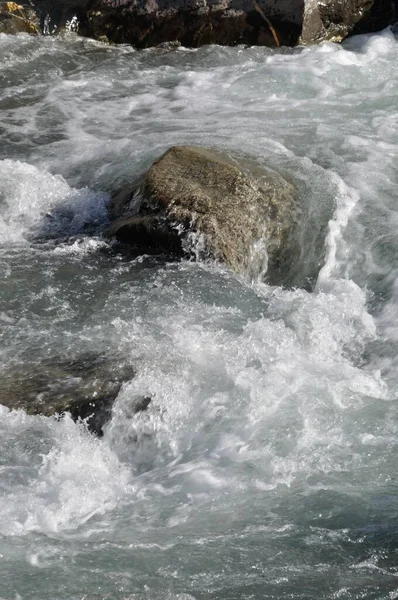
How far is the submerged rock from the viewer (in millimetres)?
4633

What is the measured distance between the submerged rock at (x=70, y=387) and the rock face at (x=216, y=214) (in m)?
1.41

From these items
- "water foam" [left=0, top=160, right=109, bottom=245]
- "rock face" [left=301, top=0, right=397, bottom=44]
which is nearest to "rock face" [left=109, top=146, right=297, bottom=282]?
"water foam" [left=0, top=160, right=109, bottom=245]

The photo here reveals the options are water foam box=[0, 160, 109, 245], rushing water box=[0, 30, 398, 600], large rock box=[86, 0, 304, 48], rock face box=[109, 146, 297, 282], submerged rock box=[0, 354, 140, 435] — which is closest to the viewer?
rushing water box=[0, 30, 398, 600]

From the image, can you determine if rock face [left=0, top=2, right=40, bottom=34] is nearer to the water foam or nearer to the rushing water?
A: the rushing water

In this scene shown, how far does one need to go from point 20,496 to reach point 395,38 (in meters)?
7.81

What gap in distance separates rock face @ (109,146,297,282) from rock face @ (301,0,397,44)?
4328 mm

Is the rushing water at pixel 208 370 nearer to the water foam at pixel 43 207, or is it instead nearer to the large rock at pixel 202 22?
the water foam at pixel 43 207

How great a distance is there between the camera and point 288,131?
25.9ft

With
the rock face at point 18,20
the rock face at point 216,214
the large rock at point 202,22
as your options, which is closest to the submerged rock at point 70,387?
the rock face at point 216,214

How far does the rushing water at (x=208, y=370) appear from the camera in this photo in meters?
3.84

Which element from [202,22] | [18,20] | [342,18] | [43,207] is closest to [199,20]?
[202,22]

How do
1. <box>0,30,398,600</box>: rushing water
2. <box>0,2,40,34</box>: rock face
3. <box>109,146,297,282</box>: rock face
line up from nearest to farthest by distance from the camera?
<box>0,30,398,600</box>: rushing water
<box>109,146,297,282</box>: rock face
<box>0,2,40,34</box>: rock face

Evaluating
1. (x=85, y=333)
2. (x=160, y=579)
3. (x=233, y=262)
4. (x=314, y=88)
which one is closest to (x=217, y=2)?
(x=314, y=88)

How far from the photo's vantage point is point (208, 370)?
16.4 feet
